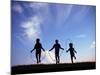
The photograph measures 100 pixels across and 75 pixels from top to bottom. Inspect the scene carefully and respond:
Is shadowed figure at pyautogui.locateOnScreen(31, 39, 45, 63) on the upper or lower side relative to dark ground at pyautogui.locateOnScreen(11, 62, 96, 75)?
upper

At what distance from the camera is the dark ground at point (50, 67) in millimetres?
1882

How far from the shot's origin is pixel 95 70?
2104 mm

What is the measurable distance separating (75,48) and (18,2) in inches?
30.3

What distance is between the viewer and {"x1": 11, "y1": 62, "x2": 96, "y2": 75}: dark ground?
1.88m

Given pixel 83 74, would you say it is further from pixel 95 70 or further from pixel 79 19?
pixel 79 19

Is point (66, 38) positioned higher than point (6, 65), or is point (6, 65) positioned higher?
point (66, 38)

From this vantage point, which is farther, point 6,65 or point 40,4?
point 40,4

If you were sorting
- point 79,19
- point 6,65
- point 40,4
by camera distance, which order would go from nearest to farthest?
point 6,65 → point 40,4 → point 79,19

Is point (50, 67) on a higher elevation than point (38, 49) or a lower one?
lower

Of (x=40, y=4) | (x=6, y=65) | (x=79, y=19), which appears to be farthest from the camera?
(x=79, y=19)

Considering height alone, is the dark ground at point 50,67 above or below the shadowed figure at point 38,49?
below

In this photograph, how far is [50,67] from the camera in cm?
197

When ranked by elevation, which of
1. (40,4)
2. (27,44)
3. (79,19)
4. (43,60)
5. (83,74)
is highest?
(40,4)
